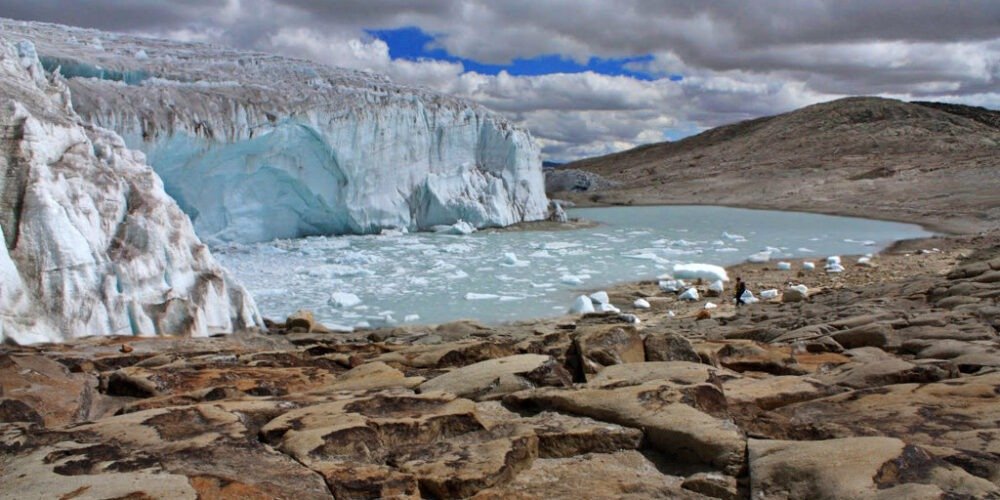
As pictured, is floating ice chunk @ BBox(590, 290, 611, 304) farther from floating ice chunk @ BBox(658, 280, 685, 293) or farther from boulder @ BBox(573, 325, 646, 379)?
boulder @ BBox(573, 325, 646, 379)

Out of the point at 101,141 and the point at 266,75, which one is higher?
the point at 266,75

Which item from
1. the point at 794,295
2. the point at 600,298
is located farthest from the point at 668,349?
the point at 794,295

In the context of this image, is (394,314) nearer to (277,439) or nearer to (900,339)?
(900,339)

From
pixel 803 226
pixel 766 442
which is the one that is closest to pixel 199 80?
pixel 766 442

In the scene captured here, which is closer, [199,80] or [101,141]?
[101,141]

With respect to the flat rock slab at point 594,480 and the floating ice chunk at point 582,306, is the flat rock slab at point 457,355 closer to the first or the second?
the flat rock slab at point 594,480

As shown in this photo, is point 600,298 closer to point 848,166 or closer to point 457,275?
point 457,275

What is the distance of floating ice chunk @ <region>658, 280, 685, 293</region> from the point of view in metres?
14.4

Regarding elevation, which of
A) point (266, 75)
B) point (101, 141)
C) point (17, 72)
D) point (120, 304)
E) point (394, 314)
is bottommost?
point (394, 314)

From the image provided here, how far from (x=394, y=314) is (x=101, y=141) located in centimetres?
487

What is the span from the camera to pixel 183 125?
1683 centimetres

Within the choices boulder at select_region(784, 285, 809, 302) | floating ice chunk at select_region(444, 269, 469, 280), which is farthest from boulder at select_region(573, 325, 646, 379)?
floating ice chunk at select_region(444, 269, 469, 280)

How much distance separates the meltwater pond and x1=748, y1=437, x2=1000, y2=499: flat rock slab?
28.8 ft

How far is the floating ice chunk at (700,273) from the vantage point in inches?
606
